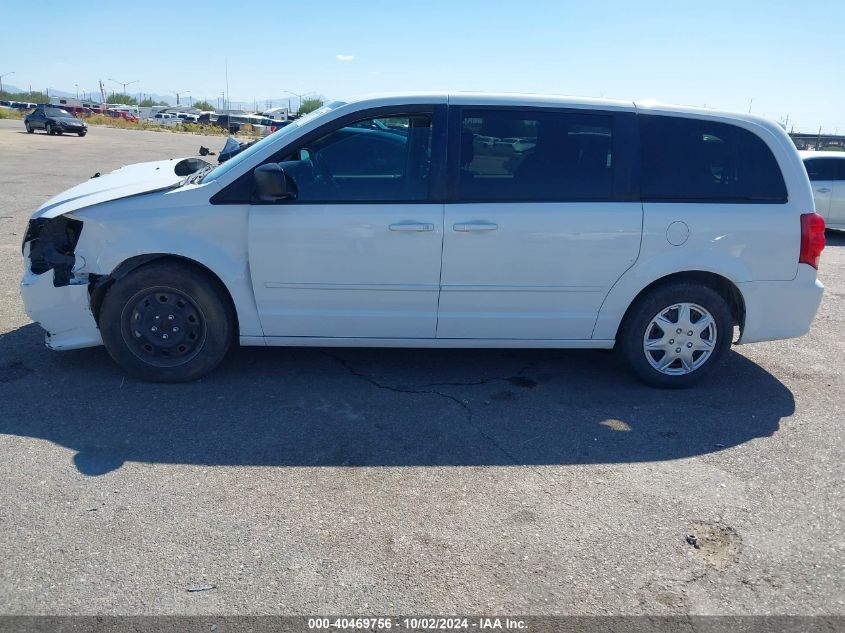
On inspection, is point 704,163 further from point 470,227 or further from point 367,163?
point 367,163

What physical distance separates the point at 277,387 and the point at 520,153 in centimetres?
228

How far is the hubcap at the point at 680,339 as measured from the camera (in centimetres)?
501

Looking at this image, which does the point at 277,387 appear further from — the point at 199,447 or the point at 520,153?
the point at 520,153

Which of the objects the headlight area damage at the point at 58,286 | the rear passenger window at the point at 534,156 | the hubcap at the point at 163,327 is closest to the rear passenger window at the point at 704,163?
the rear passenger window at the point at 534,156

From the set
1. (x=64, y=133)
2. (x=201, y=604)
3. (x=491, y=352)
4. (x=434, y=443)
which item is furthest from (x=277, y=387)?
(x=64, y=133)

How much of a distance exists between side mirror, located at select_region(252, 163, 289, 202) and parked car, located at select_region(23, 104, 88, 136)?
40.8m

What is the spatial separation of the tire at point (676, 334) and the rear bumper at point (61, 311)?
369 centimetres

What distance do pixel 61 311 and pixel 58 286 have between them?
17 centimetres

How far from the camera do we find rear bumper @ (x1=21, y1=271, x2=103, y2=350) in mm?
4781

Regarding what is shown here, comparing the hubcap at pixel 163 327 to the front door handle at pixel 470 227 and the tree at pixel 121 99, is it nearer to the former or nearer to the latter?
the front door handle at pixel 470 227

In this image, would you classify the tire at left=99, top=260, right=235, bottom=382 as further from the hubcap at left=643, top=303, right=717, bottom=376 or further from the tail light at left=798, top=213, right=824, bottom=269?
the tail light at left=798, top=213, right=824, bottom=269

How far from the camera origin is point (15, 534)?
3.20 meters

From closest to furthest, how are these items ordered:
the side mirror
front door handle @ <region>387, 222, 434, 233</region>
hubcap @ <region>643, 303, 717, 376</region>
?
the side mirror → front door handle @ <region>387, 222, 434, 233</region> → hubcap @ <region>643, 303, 717, 376</region>

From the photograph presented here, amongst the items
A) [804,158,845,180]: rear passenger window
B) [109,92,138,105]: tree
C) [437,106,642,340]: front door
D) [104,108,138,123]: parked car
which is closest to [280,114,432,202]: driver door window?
[437,106,642,340]: front door
